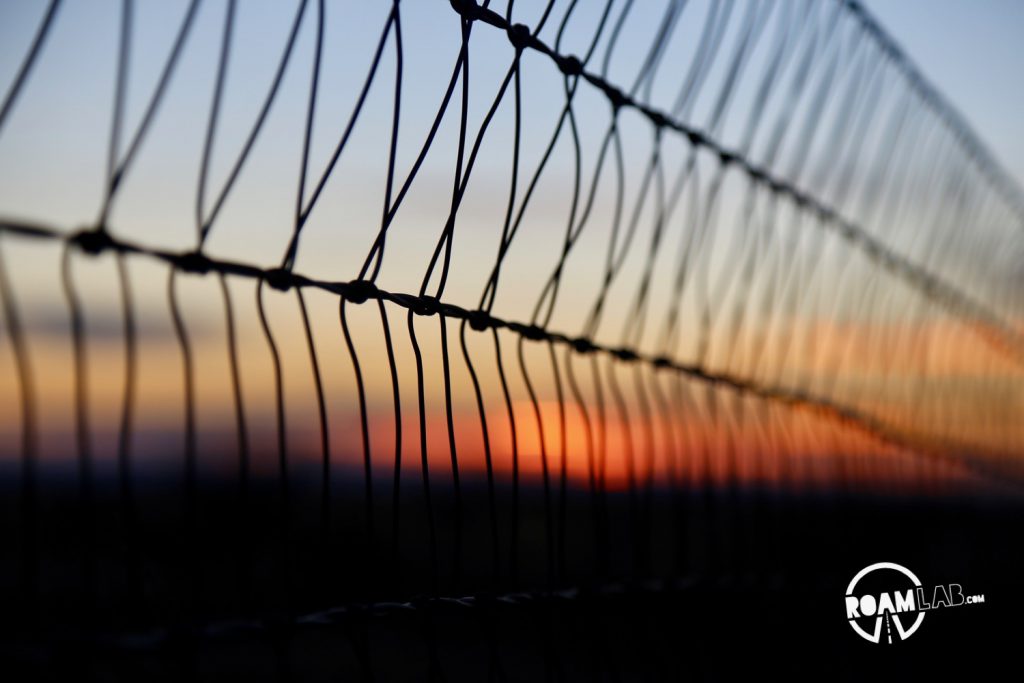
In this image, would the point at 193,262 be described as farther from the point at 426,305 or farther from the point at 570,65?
the point at 570,65

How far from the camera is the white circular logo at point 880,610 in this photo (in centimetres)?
176

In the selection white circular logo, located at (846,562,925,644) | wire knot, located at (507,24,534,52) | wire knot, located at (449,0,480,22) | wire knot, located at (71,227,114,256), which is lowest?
white circular logo, located at (846,562,925,644)

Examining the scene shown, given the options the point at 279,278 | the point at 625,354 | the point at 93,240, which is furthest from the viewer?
the point at 625,354

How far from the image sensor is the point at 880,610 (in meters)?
1.78

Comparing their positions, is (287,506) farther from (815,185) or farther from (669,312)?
(815,185)

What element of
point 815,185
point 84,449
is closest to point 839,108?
point 815,185

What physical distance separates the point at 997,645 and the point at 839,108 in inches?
45.4

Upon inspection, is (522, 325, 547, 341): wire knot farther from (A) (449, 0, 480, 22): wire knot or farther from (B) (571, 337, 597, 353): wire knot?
(A) (449, 0, 480, 22): wire knot

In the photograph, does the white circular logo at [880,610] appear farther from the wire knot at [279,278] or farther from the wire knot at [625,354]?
the wire knot at [279,278]

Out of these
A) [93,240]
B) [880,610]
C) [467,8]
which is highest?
[467,8]

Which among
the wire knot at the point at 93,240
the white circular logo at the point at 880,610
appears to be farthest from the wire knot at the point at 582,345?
the white circular logo at the point at 880,610

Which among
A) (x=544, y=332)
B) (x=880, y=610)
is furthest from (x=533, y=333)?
(x=880, y=610)

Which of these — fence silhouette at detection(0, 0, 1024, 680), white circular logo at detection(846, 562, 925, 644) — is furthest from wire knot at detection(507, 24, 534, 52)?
white circular logo at detection(846, 562, 925, 644)

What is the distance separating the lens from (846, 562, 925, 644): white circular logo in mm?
1765
